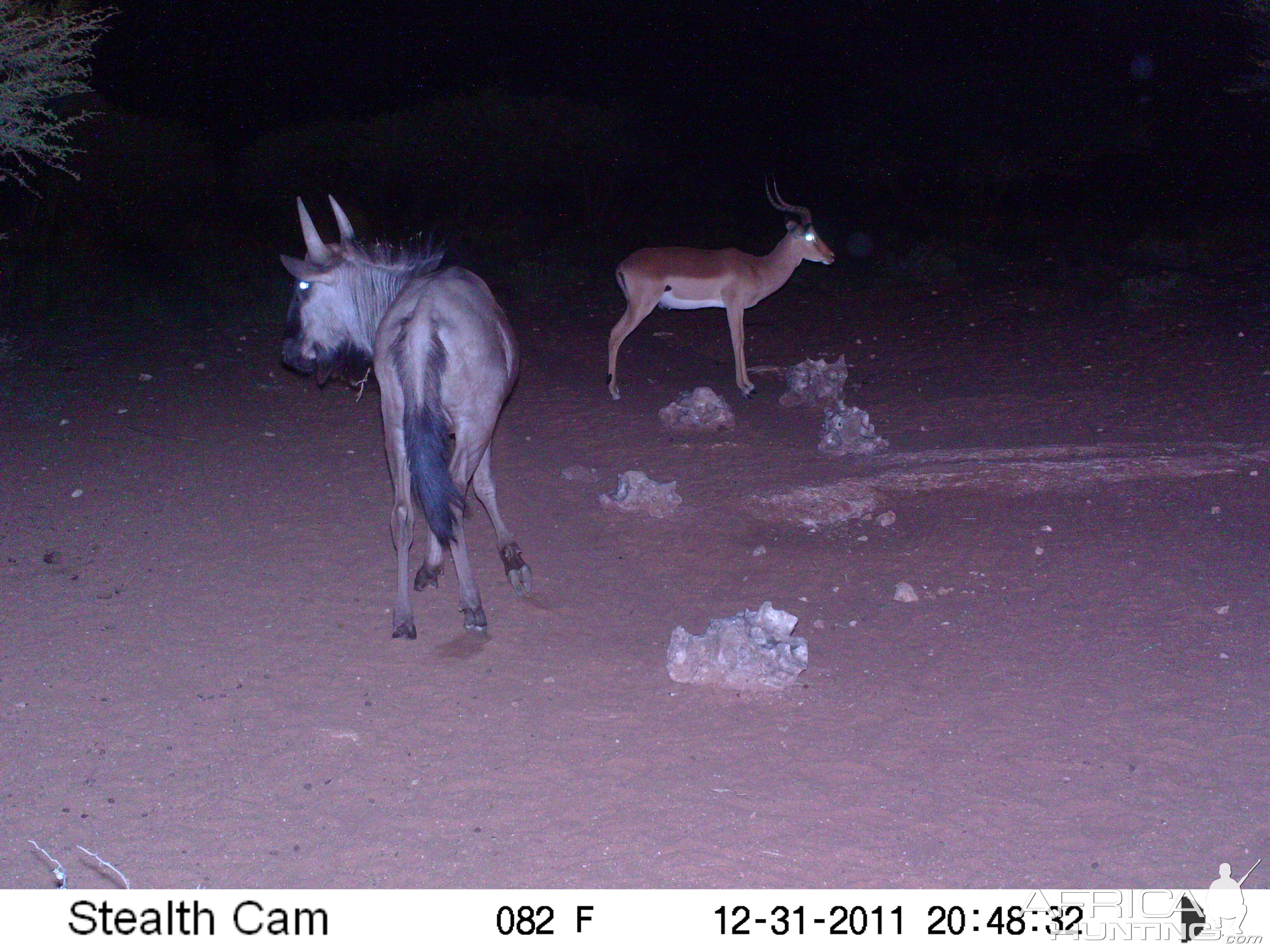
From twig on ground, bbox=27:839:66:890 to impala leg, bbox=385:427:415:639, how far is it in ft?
6.81

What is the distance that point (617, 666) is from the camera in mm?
5383

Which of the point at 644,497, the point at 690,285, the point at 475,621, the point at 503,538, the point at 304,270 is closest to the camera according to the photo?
the point at 475,621

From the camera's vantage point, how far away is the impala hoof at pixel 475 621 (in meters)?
5.78

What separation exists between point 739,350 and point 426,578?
5214 mm

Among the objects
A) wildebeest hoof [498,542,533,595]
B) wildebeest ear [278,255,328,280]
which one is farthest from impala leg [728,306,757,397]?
wildebeest ear [278,255,328,280]

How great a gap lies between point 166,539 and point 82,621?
1.16 m

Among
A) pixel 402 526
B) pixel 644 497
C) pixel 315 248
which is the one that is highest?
pixel 315 248

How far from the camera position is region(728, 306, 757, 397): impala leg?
10.7 meters

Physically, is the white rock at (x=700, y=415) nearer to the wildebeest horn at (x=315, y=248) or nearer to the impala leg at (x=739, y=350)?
the impala leg at (x=739, y=350)

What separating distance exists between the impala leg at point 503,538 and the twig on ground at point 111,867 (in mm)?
2820

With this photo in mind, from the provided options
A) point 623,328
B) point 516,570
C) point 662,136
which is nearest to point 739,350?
point 623,328

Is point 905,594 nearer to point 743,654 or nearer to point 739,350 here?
point 743,654

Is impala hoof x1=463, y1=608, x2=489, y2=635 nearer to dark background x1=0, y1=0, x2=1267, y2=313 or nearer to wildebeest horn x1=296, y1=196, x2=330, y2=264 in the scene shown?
wildebeest horn x1=296, y1=196, x2=330, y2=264

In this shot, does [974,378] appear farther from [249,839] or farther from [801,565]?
[249,839]
